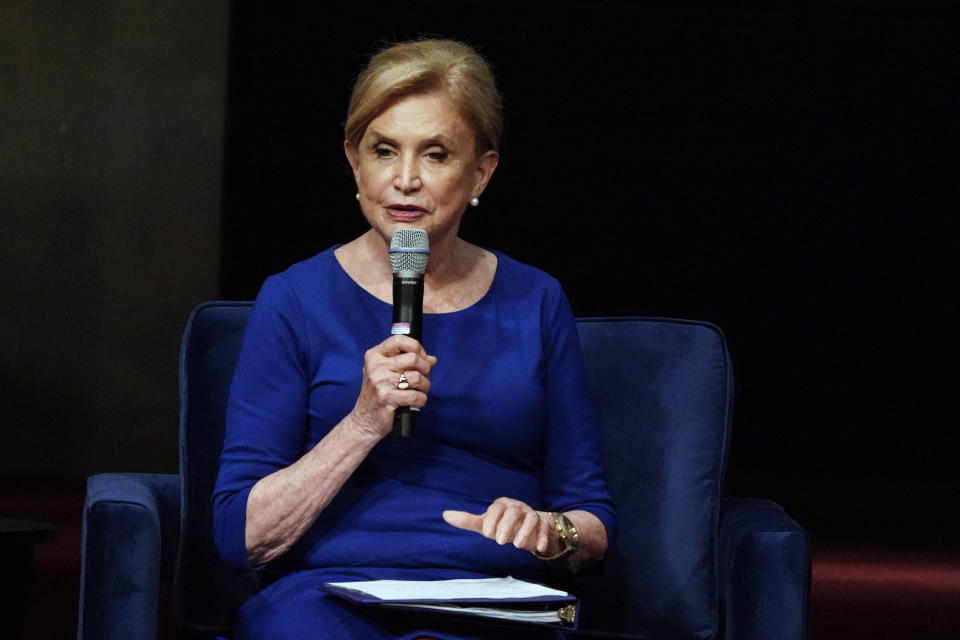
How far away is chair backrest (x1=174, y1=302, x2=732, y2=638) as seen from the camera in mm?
1986

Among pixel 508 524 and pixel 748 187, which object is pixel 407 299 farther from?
pixel 748 187

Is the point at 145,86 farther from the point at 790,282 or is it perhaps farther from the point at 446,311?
the point at 446,311

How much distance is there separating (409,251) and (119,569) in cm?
53

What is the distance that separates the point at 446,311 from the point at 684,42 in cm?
344

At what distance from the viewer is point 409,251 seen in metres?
1.54

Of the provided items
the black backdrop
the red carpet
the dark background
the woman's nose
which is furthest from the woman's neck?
the black backdrop

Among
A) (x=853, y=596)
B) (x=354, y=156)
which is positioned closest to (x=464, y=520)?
(x=354, y=156)

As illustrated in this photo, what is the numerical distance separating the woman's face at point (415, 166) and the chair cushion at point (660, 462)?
19.4 inches

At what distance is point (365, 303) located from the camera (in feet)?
5.87

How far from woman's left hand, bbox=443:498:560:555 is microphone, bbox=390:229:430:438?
0.37 ft

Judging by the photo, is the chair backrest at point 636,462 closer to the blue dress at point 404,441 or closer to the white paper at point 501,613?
the blue dress at point 404,441

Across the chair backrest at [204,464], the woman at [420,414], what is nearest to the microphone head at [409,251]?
the woman at [420,414]

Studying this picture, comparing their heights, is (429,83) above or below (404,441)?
above

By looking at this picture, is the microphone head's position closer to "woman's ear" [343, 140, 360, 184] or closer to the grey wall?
"woman's ear" [343, 140, 360, 184]
